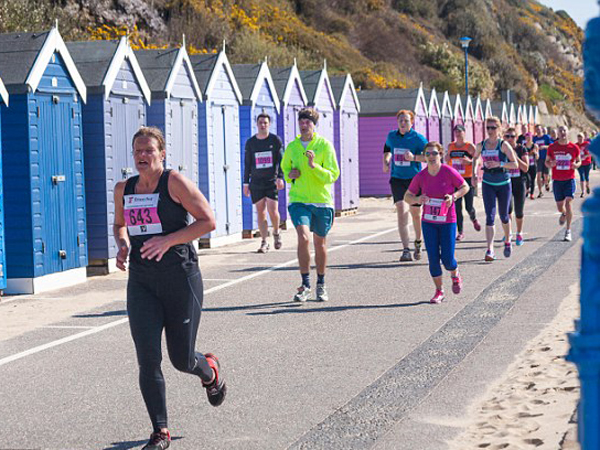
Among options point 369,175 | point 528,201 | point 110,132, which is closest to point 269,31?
point 369,175

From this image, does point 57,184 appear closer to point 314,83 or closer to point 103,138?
point 103,138

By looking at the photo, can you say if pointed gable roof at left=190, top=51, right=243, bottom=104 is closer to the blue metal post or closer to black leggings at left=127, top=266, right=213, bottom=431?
black leggings at left=127, top=266, right=213, bottom=431

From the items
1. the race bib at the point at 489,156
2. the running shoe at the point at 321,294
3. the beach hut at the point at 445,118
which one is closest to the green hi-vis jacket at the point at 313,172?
the running shoe at the point at 321,294

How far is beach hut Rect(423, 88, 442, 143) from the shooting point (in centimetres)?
3331

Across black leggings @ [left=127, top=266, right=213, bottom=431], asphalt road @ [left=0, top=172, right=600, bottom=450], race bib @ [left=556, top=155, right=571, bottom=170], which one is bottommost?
asphalt road @ [left=0, top=172, right=600, bottom=450]

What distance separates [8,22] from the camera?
24766 mm

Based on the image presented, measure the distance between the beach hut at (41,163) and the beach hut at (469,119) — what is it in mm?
28696

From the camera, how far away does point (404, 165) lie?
14594mm

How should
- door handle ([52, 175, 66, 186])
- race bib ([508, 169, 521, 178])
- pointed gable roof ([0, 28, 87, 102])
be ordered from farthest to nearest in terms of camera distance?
race bib ([508, 169, 521, 178]), door handle ([52, 175, 66, 186]), pointed gable roof ([0, 28, 87, 102])

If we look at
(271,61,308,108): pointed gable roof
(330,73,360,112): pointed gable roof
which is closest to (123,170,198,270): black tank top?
(271,61,308,108): pointed gable roof

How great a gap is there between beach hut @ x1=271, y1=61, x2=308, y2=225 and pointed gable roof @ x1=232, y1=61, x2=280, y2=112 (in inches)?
25.3

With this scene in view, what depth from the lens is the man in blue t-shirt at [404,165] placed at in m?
14.4

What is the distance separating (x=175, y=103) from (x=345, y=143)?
30.5 ft

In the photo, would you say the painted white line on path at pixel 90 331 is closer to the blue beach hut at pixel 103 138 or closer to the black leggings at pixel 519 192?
the blue beach hut at pixel 103 138
